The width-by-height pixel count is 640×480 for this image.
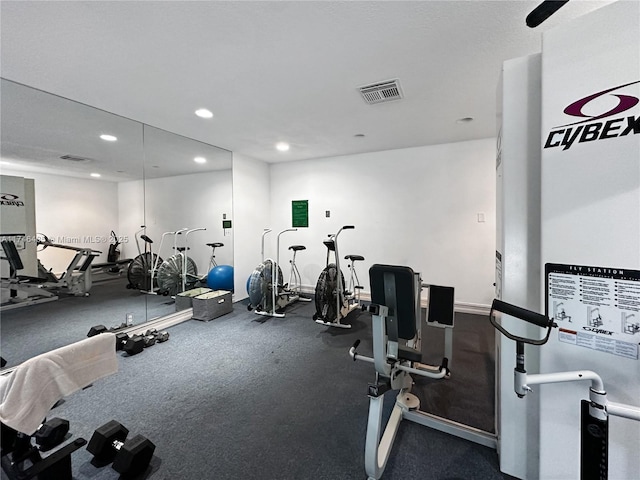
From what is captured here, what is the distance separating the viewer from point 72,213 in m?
3.45

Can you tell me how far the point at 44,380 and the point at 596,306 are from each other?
2.47 metres

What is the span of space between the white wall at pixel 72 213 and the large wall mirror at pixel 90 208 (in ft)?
0.04

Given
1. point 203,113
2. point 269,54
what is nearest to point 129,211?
point 203,113

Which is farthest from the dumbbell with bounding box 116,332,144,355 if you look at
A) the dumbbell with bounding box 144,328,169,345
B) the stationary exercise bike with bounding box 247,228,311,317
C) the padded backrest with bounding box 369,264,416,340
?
the padded backrest with bounding box 369,264,416,340

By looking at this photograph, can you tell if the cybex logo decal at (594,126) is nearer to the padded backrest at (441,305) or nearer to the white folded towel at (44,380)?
the padded backrest at (441,305)

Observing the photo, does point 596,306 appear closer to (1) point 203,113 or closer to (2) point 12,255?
(1) point 203,113

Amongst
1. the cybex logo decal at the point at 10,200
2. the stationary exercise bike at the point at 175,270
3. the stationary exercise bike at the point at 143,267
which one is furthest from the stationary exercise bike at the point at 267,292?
the cybex logo decal at the point at 10,200

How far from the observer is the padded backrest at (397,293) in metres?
1.70

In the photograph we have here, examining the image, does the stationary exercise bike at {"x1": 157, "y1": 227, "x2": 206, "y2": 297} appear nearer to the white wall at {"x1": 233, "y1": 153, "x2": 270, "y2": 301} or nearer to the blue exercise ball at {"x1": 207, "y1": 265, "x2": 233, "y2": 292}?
the blue exercise ball at {"x1": 207, "y1": 265, "x2": 233, "y2": 292}

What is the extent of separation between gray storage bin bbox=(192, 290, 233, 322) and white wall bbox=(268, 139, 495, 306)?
1.42 meters

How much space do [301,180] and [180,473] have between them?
485cm

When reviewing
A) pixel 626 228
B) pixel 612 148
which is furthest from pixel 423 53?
pixel 626 228

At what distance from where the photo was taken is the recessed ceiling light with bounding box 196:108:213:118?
310 cm

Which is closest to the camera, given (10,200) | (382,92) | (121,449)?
(121,449)
